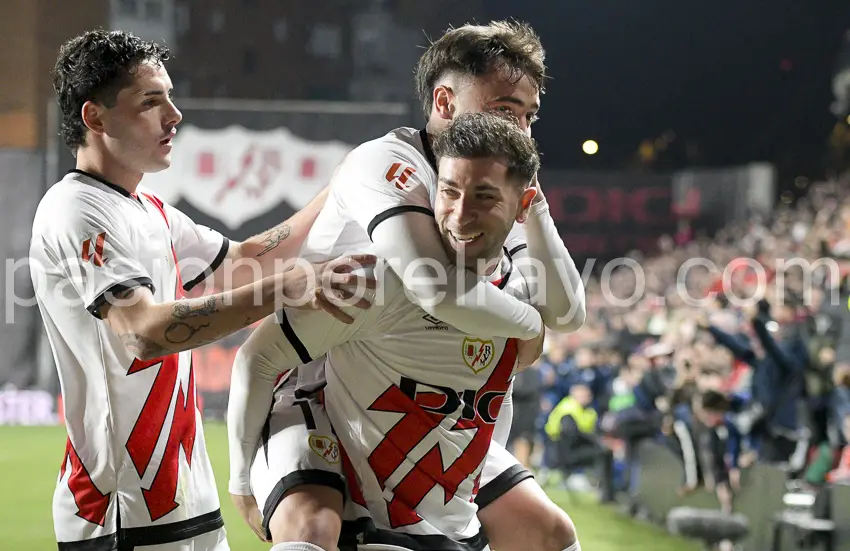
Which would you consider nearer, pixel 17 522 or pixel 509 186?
pixel 509 186

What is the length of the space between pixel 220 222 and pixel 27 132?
9.13ft

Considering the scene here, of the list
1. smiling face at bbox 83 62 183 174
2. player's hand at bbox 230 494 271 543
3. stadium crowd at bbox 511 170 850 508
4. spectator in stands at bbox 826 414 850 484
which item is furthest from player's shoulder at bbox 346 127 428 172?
spectator in stands at bbox 826 414 850 484

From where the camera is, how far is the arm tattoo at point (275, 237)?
320cm

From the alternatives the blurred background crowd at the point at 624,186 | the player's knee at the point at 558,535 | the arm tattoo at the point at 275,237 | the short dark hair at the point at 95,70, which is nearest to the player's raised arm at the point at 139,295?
the short dark hair at the point at 95,70

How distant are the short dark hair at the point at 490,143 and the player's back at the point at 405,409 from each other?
15.2 inches

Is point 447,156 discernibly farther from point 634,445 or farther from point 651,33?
point 651,33

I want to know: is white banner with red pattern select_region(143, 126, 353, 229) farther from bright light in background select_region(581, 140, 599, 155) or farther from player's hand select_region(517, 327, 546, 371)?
player's hand select_region(517, 327, 546, 371)

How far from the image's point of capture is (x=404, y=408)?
A: 2426mm

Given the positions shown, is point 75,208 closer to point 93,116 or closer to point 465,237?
point 93,116

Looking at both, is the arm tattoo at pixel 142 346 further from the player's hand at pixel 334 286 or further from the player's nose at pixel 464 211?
the player's nose at pixel 464 211

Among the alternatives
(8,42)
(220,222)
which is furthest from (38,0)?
(220,222)

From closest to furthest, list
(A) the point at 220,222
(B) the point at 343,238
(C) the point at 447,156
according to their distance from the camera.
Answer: (C) the point at 447,156 < (B) the point at 343,238 < (A) the point at 220,222

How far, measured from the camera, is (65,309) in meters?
2.56

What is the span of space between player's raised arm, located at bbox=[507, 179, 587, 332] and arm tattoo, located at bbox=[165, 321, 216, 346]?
80 centimetres
